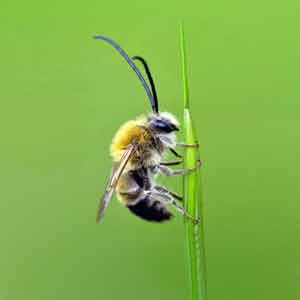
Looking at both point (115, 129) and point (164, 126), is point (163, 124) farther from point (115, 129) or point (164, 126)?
point (115, 129)

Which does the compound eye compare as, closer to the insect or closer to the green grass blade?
the insect

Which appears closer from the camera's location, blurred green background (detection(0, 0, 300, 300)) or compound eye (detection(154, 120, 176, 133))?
compound eye (detection(154, 120, 176, 133))

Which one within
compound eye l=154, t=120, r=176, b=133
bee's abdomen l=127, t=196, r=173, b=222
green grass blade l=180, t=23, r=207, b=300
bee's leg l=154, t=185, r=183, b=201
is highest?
compound eye l=154, t=120, r=176, b=133

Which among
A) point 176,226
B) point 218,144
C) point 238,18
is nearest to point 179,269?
point 176,226

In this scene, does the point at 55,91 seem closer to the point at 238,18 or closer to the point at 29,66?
the point at 29,66

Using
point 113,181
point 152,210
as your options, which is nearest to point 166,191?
point 152,210

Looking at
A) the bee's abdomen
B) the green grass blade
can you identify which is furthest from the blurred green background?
the green grass blade
